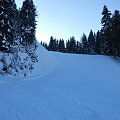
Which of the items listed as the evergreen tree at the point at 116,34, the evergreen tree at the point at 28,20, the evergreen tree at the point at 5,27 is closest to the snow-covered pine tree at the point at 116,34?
the evergreen tree at the point at 116,34

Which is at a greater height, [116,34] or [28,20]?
[28,20]

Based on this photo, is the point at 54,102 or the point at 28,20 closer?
the point at 54,102

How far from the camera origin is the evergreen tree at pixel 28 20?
1500 inches

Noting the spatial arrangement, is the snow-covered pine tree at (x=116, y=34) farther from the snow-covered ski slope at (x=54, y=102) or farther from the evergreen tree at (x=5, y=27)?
the snow-covered ski slope at (x=54, y=102)

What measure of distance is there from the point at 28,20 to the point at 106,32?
17.7 metres

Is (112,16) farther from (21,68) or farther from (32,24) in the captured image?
(21,68)

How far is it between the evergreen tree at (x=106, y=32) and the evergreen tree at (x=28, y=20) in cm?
1555

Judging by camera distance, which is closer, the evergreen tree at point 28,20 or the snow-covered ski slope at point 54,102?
the snow-covered ski slope at point 54,102

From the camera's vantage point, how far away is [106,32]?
165 feet

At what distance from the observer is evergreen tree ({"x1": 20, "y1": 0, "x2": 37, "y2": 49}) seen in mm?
38103

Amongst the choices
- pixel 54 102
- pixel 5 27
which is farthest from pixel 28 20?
pixel 54 102

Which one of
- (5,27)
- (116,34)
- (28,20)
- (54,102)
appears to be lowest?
(54,102)

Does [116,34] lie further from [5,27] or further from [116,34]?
[5,27]

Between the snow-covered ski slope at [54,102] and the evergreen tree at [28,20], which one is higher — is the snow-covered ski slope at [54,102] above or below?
below
